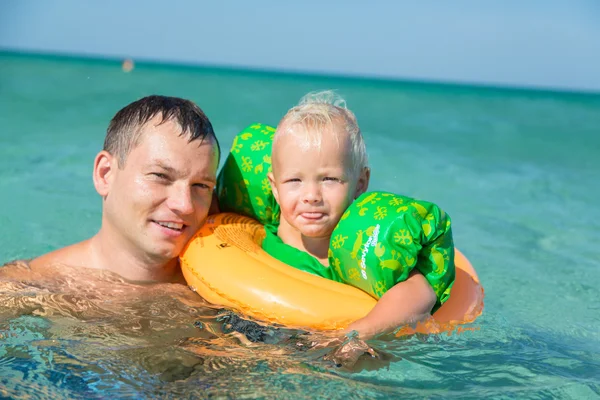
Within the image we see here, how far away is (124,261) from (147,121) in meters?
0.73

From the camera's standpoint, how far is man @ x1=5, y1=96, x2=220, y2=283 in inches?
137

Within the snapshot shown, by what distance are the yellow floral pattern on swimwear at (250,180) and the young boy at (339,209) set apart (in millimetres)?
315

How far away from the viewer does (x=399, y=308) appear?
3172 millimetres

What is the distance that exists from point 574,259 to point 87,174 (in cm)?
535

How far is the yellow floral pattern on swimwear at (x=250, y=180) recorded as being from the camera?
4086 millimetres

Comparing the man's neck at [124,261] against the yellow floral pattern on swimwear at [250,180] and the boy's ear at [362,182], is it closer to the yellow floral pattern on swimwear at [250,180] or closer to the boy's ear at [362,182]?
the yellow floral pattern on swimwear at [250,180]

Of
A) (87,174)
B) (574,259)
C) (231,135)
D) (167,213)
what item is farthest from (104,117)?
(167,213)

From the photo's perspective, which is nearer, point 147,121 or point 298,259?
point 147,121

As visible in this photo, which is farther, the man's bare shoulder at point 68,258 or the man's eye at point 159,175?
the man's bare shoulder at point 68,258

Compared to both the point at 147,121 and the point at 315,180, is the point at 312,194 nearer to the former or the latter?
the point at 315,180

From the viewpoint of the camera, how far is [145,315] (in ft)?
11.4

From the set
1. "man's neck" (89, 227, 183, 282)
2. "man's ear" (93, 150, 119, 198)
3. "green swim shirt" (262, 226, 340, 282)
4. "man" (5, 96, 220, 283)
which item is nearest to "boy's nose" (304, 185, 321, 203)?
"green swim shirt" (262, 226, 340, 282)

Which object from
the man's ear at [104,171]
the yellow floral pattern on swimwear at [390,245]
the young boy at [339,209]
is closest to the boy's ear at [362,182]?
the young boy at [339,209]

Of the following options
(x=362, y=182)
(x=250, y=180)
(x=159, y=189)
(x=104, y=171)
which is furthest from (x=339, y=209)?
(x=104, y=171)
